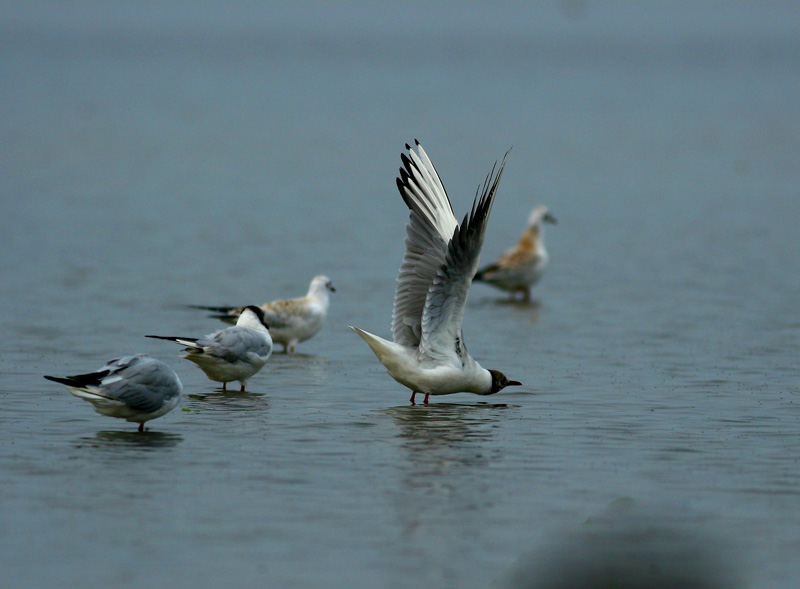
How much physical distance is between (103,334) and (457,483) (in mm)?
7499

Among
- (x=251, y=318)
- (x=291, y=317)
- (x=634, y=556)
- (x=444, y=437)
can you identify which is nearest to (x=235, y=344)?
(x=251, y=318)

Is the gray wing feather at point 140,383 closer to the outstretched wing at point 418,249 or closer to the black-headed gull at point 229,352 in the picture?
the black-headed gull at point 229,352

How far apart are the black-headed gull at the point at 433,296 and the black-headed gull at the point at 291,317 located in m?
2.82

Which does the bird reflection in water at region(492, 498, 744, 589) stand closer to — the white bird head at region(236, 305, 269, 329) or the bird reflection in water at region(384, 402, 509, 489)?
the bird reflection in water at region(384, 402, 509, 489)

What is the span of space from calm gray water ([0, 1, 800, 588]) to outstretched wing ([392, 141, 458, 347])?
0.81 metres

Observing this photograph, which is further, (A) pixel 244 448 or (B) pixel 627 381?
(B) pixel 627 381

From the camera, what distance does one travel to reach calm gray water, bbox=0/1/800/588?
8297mm

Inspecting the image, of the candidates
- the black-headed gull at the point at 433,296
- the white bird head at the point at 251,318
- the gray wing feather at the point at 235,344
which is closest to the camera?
the black-headed gull at the point at 433,296

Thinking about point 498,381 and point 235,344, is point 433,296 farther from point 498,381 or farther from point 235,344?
point 235,344

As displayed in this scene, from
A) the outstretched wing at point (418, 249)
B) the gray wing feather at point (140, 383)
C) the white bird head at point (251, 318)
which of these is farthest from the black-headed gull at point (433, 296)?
the gray wing feather at point (140, 383)

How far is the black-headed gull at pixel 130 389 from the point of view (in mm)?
10820

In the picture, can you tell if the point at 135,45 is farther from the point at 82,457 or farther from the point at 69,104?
the point at 82,457

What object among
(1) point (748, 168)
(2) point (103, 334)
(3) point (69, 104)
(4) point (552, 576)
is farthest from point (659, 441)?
(3) point (69, 104)

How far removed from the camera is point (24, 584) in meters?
7.60
